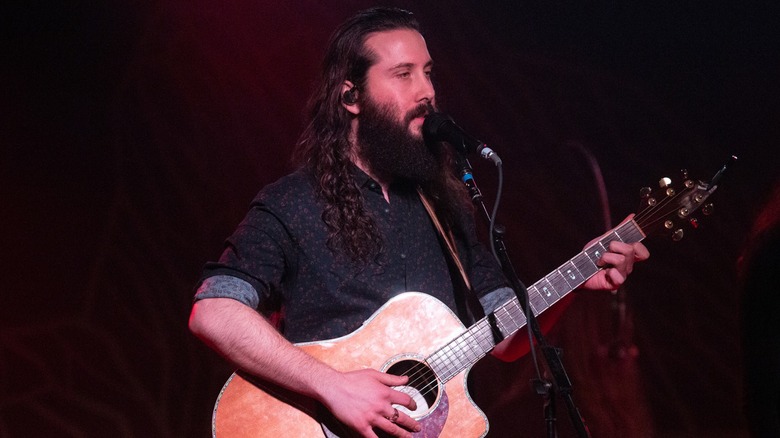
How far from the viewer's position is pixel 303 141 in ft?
10.2

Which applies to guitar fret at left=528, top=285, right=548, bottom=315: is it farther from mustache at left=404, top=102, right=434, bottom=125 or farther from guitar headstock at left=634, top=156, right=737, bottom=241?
mustache at left=404, top=102, right=434, bottom=125

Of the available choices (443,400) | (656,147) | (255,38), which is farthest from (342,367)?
(656,147)

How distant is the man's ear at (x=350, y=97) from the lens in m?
2.99

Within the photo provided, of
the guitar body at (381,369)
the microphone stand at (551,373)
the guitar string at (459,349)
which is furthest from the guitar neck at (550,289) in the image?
the microphone stand at (551,373)

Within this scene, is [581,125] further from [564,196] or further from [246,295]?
[246,295]

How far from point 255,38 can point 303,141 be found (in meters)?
1.73

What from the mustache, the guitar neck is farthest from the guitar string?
the mustache

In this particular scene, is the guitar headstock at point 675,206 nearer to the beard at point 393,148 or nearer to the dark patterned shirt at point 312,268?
the dark patterned shirt at point 312,268

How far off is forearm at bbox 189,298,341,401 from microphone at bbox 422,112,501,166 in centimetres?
85

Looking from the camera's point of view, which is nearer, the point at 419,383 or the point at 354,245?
the point at 419,383

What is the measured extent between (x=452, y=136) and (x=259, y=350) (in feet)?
3.15

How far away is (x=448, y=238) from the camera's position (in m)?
2.88

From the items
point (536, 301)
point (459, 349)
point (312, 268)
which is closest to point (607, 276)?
point (536, 301)

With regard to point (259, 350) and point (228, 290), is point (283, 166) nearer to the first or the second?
point (228, 290)
